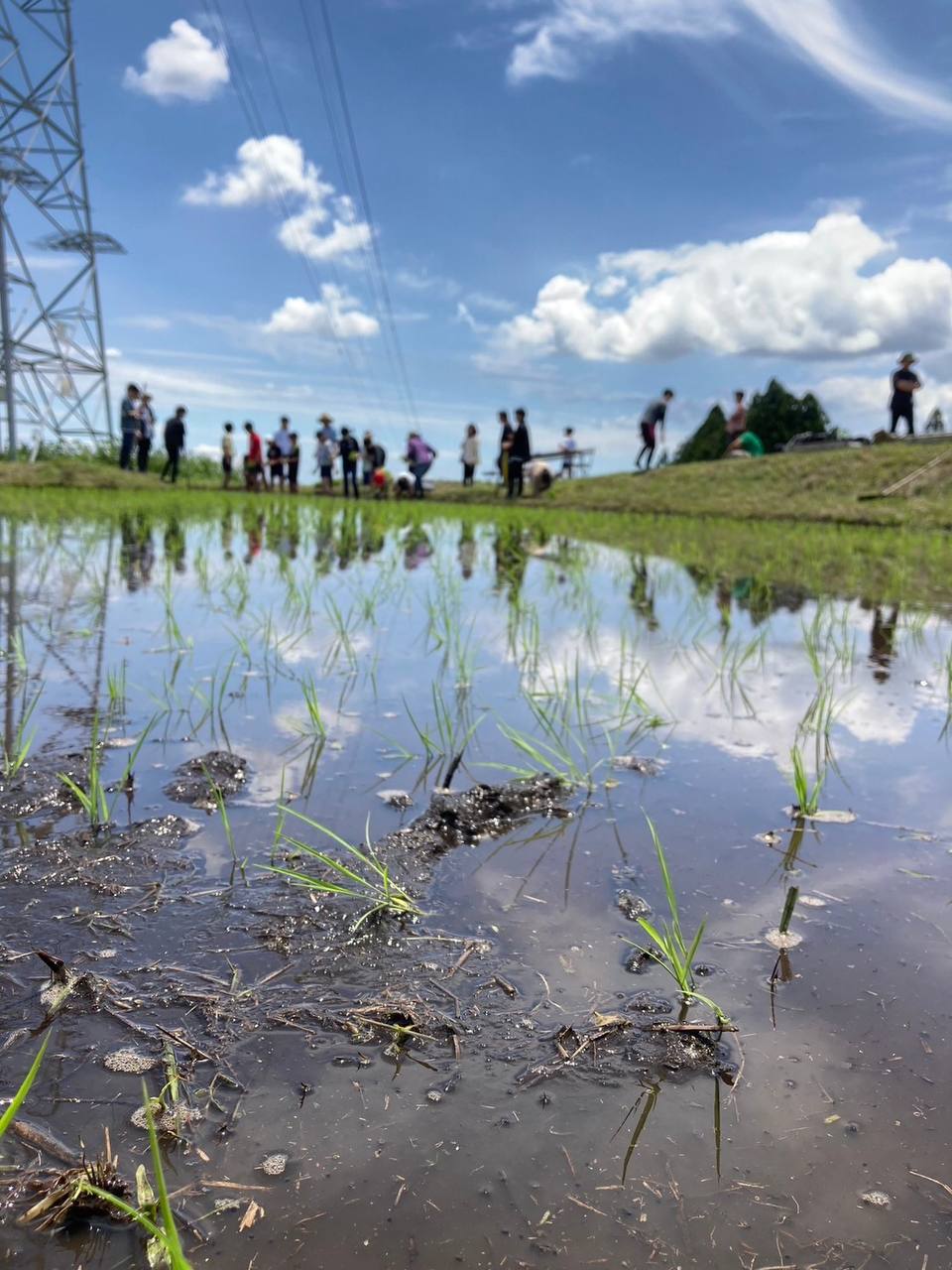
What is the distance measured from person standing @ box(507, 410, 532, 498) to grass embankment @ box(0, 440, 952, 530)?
788mm

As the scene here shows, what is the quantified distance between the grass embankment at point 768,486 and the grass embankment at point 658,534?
88 cm

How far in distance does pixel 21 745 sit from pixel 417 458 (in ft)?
71.7

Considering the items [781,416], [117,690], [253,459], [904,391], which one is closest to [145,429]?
[253,459]

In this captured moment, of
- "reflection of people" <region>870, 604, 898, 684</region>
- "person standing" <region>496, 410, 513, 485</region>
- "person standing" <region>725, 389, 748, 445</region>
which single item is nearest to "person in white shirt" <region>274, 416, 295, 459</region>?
"person standing" <region>496, 410, 513, 485</region>

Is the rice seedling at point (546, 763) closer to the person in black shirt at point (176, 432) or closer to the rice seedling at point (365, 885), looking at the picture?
the rice seedling at point (365, 885)

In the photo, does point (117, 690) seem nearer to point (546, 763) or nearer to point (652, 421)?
point (546, 763)

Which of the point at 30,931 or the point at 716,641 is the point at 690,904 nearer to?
the point at 30,931

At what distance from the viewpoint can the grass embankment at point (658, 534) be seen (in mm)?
7535

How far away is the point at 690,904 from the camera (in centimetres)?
178

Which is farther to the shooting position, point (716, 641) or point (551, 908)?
point (716, 641)

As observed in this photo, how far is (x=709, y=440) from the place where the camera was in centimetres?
5719

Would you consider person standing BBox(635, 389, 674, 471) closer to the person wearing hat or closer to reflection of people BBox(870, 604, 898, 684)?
the person wearing hat

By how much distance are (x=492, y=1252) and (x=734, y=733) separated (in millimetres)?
2259

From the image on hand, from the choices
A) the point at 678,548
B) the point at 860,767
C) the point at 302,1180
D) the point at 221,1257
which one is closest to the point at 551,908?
the point at 302,1180
